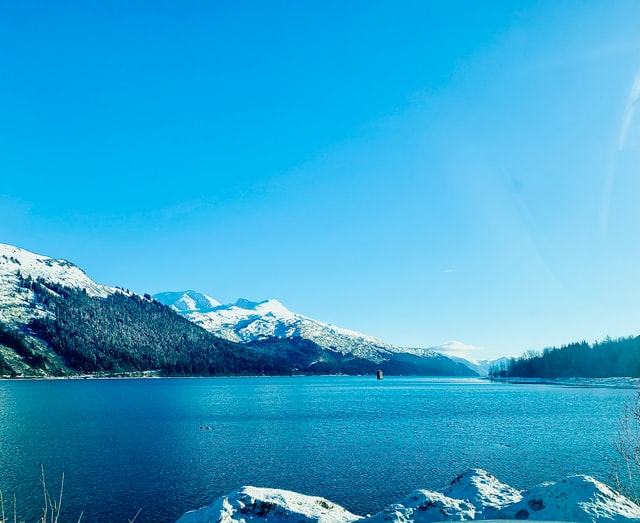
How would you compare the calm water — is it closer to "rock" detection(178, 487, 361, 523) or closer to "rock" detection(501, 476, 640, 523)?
"rock" detection(178, 487, 361, 523)

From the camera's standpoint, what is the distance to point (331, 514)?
20.3 m

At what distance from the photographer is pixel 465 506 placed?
19266mm

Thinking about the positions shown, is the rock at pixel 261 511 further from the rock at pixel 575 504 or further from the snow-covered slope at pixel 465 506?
the rock at pixel 575 504

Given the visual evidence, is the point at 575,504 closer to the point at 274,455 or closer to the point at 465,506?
the point at 465,506

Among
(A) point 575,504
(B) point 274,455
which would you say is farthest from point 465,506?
(B) point 274,455

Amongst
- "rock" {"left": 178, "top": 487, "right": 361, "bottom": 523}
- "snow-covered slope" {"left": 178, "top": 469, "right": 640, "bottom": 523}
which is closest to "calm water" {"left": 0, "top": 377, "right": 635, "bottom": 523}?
"snow-covered slope" {"left": 178, "top": 469, "right": 640, "bottom": 523}

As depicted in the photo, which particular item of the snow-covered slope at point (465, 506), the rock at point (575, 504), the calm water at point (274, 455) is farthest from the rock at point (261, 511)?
the calm water at point (274, 455)

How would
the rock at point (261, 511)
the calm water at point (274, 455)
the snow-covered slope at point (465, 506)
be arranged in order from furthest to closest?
1. the calm water at point (274, 455)
2. the rock at point (261, 511)
3. the snow-covered slope at point (465, 506)

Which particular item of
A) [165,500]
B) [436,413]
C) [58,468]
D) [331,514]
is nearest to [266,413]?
[436,413]

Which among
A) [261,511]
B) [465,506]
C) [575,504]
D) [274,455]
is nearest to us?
[575,504]

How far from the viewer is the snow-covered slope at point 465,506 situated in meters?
15.4

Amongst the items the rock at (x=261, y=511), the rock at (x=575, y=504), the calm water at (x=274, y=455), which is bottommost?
the calm water at (x=274, y=455)

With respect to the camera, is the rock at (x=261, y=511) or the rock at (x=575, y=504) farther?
the rock at (x=261, y=511)

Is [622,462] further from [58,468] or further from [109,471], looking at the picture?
[58,468]
